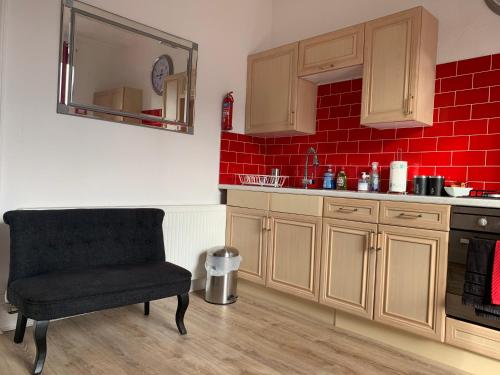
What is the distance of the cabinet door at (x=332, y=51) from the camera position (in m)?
3.05

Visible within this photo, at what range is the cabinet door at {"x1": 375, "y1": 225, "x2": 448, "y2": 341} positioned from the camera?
231 cm

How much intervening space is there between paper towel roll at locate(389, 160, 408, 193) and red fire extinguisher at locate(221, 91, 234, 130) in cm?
152

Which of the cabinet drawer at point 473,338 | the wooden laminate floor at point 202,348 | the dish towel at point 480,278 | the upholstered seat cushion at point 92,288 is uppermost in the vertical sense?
the dish towel at point 480,278

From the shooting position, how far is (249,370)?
2.16 metres

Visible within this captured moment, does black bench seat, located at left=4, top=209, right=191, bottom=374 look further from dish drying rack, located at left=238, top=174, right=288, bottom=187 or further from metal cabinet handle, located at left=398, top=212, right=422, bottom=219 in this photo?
metal cabinet handle, located at left=398, top=212, right=422, bottom=219

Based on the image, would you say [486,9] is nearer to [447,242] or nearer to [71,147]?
[447,242]

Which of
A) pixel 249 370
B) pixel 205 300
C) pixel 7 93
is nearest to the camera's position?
pixel 249 370

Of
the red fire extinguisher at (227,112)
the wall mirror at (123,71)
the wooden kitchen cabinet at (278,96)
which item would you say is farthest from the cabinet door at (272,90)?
the wall mirror at (123,71)

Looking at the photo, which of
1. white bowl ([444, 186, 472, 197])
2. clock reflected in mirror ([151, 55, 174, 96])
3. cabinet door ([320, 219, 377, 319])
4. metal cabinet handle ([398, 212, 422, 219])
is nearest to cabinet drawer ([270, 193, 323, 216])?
cabinet door ([320, 219, 377, 319])

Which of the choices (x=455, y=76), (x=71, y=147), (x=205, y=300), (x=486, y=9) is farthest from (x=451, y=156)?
(x=71, y=147)

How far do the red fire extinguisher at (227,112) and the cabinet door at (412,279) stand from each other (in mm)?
1756

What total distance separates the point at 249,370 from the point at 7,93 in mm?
A: 2227

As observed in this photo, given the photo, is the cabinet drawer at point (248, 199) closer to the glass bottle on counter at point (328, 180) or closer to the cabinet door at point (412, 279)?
the glass bottle on counter at point (328, 180)

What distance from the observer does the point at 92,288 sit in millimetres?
2121
